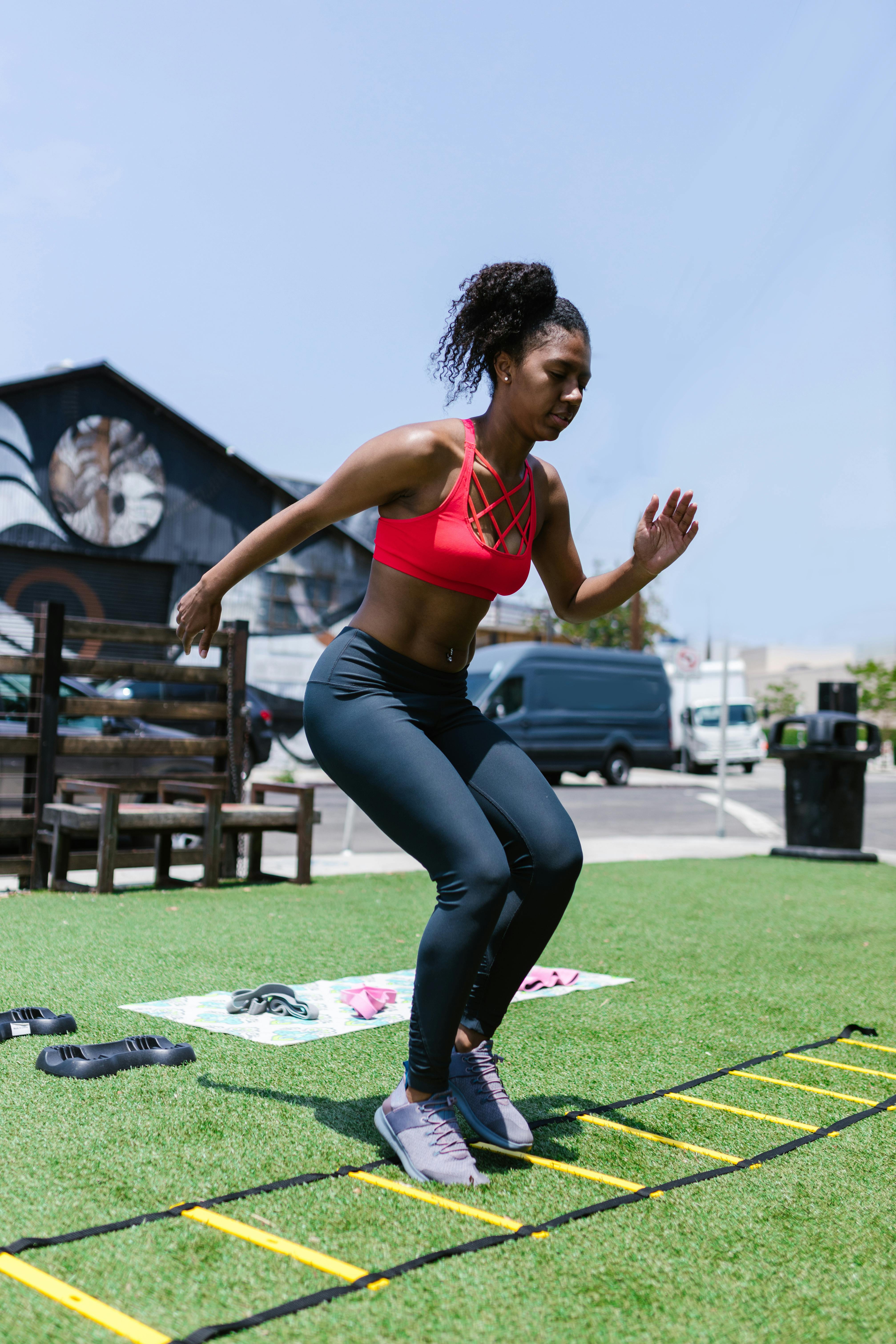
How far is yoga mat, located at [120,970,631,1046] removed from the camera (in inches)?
149

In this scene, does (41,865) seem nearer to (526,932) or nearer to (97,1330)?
(526,932)

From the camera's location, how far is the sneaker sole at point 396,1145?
252 cm

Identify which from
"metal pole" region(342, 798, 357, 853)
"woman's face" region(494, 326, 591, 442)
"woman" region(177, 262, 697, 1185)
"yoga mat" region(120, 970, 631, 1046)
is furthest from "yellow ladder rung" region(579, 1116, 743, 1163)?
"metal pole" region(342, 798, 357, 853)

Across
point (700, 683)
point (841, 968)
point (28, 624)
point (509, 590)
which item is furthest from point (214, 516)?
point (509, 590)

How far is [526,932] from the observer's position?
112 inches

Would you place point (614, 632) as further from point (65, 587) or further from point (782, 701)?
point (65, 587)

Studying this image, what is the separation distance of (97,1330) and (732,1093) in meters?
2.01

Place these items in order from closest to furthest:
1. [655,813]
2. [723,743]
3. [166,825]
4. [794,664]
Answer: [166,825]
[723,743]
[655,813]
[794,664]

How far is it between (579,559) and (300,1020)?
1.84 metres

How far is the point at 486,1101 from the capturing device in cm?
275

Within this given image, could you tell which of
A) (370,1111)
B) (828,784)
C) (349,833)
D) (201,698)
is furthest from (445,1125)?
(201,698)

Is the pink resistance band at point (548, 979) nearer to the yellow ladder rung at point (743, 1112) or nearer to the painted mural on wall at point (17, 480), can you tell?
the yellow ladder rung at point (743, 1112)

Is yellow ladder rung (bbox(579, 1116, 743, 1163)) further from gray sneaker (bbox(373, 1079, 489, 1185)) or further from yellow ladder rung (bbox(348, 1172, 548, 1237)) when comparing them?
yellow ladder rung (bbox(348, 1172, 548, 1237))

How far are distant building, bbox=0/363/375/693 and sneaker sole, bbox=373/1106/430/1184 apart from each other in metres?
18.3
